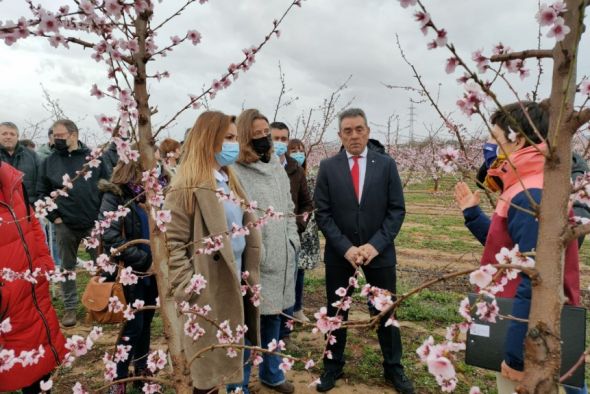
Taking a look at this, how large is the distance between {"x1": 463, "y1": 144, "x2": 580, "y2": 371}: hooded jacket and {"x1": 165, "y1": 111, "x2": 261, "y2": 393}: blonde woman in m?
1.48

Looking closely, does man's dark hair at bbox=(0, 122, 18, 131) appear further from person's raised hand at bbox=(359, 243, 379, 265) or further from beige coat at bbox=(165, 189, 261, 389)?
person's raised hand at bbox=(359, 243, 379, 265)

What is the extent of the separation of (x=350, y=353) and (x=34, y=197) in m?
4.32

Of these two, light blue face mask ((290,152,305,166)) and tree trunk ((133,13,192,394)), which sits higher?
light blue face mask ((290,152,305,166))

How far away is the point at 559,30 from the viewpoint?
72 cm

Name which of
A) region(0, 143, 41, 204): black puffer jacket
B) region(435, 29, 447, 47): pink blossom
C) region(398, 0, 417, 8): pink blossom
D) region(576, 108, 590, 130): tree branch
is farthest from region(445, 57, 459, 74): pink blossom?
region(0, 143, 41, 204): black puffer jacket

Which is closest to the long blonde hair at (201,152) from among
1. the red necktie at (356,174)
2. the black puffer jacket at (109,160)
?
the red necktie at (356,174)

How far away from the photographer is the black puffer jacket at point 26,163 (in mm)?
4961

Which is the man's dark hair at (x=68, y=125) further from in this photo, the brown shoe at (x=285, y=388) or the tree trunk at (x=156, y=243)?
the tree trunk at (x=156, y=243)

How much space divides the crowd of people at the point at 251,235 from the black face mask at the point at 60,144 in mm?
12

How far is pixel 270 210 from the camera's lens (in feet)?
8.36

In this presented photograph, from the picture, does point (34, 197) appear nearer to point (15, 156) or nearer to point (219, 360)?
point (15, 156)

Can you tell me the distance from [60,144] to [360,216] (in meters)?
3.54

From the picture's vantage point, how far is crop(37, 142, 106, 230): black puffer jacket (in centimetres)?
444

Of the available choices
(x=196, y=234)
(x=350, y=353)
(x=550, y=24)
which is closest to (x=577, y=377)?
(x=550, y=24)
